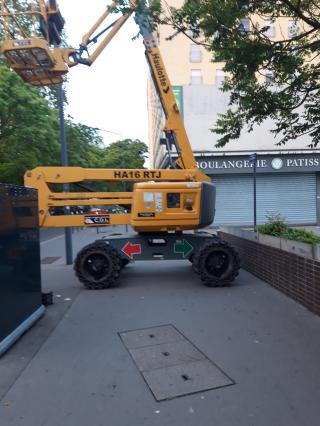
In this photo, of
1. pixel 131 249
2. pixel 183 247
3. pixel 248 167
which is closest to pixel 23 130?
pixel 131 249

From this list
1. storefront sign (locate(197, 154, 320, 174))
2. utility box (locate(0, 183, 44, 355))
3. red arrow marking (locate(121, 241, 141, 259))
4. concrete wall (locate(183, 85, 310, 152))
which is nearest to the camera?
utility box (locate(0, 183, 44, 355))

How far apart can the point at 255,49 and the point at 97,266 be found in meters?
5.14

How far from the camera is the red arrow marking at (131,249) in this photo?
905 centimetres

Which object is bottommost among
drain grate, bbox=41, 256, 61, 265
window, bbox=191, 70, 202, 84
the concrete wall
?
drain grate, bbox=41, 256, 61, 265

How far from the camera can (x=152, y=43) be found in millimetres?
10555

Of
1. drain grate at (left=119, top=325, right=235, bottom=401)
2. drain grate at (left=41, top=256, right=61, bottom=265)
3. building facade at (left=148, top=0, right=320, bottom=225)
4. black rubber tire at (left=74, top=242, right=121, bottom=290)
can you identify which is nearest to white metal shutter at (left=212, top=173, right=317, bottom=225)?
building facade at (left=148, top=0, right=320, bottom=225)

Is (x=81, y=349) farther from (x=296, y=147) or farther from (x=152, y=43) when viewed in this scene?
(x=296, y=147)

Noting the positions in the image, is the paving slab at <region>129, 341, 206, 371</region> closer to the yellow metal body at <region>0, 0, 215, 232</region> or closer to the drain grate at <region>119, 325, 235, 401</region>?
the drain grate at <region>119, 325, 235, 401</region>

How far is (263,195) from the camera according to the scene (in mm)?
25594

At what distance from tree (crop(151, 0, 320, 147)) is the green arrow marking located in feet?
8.16

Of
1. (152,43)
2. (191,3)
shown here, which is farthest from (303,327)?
(152,43)

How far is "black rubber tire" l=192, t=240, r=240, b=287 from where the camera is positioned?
850 centimetres

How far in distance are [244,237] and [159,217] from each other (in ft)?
8.99

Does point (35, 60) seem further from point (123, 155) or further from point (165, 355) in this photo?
point (123, 155)
